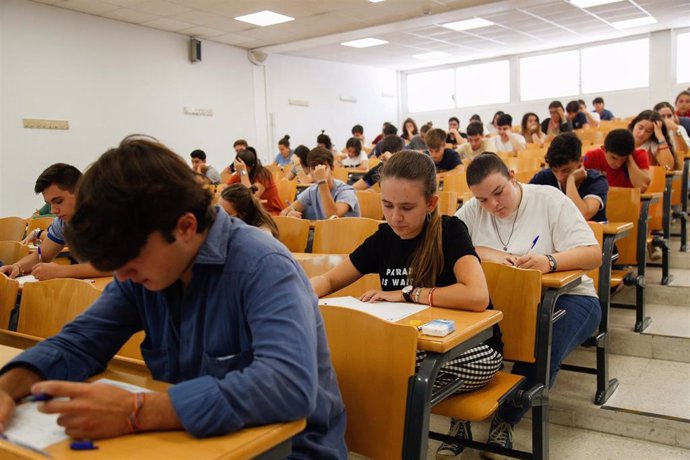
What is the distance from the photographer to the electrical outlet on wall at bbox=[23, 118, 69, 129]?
25.7 feet

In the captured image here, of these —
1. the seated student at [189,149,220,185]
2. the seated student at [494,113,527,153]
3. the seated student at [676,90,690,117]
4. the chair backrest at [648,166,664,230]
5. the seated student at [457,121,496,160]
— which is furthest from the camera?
the seated student at [189,149,220,185]

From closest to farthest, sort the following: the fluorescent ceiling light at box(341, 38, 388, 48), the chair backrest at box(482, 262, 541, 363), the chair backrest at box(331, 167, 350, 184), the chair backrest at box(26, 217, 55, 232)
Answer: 1. the chair backrest at box(482, 262, 541, 363)
2. the chair backrest at box(26, 217, 55, 232)
3. the chair backrest at box(331, 167, 350, 184)
4. the fluorescent ceiling light at box(341, 38, 388, 48)

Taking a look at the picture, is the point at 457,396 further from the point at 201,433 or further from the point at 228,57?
the point at 228,57

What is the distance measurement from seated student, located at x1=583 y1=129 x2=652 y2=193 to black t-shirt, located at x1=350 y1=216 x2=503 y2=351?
2.04m

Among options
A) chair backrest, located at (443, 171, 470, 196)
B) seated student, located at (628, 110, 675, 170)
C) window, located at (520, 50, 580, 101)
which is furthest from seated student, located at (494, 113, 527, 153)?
window, located at (520, 50, 580, 101)

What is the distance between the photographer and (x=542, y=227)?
254cm

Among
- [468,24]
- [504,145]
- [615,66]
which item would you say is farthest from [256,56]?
→ [615,66]

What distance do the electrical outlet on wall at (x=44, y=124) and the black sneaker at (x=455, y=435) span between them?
726cm

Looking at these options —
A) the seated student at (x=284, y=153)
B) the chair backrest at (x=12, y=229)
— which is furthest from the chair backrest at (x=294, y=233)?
the seated student at (x=284, y=153)

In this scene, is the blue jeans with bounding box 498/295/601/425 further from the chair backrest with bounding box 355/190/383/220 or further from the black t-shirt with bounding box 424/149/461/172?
the black t-shirt with bounding box 424/149/461/172

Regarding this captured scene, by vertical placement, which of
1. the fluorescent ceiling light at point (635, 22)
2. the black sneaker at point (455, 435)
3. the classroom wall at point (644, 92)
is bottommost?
the black sneaker at point (455, 435)

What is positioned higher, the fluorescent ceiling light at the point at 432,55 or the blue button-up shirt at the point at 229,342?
the fluorescent ceiling light at the point at 432,55

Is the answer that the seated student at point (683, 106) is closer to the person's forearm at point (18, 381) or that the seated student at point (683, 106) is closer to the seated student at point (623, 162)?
the seated student at point (623, 162)

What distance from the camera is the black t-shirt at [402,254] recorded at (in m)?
1.94
